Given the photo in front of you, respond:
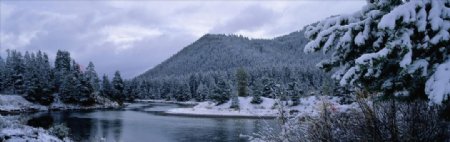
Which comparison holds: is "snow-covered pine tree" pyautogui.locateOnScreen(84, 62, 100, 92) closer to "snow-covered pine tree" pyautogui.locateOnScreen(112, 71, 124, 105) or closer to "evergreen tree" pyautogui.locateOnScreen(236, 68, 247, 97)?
"snow-covered pine tree" pyautogui.locateOnScreen(112, 71, 124, 105)

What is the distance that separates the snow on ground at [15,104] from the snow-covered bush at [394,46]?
6274 cm

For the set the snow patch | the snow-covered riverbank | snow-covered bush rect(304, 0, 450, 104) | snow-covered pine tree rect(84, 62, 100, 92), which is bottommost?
the snow patch

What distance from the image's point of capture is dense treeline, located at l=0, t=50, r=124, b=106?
2739 inches

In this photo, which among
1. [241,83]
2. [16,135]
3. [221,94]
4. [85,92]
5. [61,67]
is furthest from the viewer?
[61,67]

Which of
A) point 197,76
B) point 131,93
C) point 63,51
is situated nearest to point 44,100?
point 63,51

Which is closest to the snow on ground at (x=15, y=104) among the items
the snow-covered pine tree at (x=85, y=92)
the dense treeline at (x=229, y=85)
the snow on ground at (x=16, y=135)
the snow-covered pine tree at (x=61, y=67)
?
the snow-covered pine tree at (x=85, y=92)

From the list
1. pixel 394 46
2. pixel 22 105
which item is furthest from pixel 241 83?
pixel 394 46

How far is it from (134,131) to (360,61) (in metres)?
34.6

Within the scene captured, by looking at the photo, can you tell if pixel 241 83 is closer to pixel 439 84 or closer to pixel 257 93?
pixel 257 93

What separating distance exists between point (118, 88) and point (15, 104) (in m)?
31.2

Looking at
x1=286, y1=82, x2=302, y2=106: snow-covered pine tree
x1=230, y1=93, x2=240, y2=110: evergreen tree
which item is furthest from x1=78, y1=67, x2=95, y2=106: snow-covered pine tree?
x1=286, y1=82, x2=302, y2=106: snow-covered pine tree

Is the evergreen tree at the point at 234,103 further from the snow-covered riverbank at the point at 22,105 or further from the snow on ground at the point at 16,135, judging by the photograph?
the snow on ground at the point at 16,135

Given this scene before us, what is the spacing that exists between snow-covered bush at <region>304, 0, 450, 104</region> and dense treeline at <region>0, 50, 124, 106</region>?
71.7 metres

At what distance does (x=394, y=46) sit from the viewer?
443 centimetres
